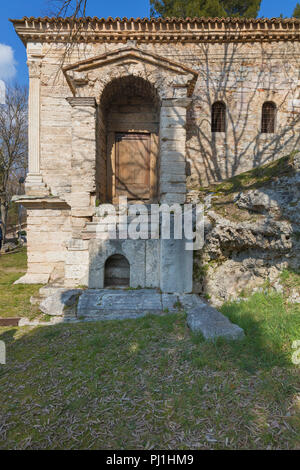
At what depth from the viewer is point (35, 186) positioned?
7965 mm

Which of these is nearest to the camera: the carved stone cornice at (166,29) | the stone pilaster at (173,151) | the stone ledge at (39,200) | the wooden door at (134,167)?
the stone pilaster at (173,151)

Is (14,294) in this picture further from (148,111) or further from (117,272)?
(148,111)

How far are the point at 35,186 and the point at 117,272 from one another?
445 centimetres

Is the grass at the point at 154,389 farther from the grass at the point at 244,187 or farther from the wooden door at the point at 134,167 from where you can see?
the wooden door at the point at 134,167

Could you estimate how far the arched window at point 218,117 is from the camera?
28.6 ft

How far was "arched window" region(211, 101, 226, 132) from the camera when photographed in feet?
28.6

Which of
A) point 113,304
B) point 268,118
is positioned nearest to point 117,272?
point 113,304

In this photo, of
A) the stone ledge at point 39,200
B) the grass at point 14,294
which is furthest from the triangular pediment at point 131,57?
the grass at point 14,294

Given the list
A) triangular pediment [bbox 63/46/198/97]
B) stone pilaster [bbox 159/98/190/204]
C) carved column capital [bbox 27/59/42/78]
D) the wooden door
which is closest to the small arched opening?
stone pilaster [bbox 159/98/190/204]

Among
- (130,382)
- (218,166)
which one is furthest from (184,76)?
(130,382)

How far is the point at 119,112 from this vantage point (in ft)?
26.0

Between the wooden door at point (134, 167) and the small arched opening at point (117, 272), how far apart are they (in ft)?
10.1

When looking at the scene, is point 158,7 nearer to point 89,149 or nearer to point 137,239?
point 89,149
